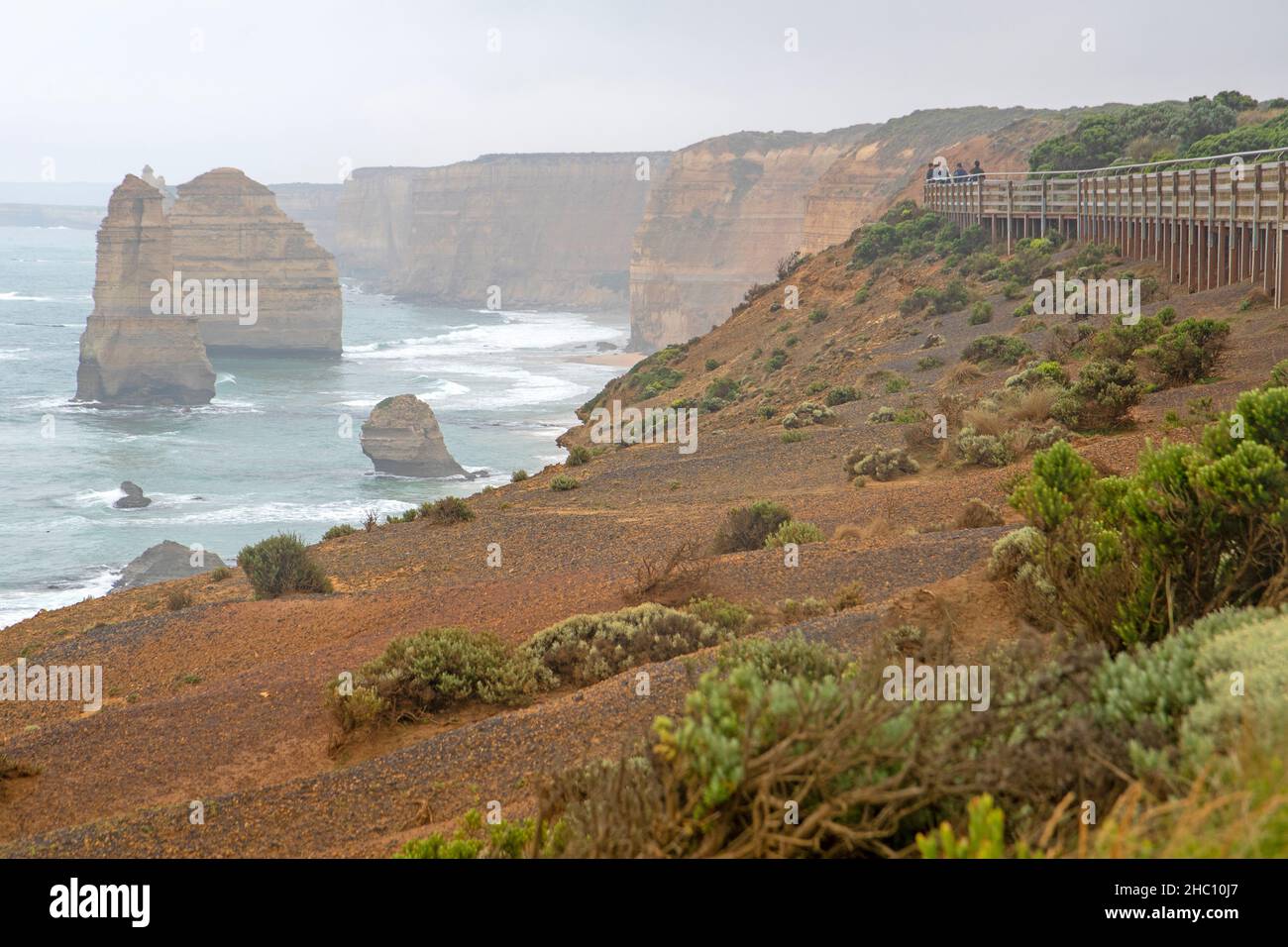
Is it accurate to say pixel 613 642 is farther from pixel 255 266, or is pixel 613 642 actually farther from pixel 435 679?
pixel 255 266

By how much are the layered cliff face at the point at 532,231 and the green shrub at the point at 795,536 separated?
146 metres

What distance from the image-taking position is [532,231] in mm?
166500

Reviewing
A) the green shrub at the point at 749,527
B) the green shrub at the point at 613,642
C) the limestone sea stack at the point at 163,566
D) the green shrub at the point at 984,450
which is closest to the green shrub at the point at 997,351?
the green shrub at the point at 984,450

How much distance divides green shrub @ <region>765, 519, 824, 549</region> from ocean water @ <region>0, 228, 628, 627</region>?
22.8 meters

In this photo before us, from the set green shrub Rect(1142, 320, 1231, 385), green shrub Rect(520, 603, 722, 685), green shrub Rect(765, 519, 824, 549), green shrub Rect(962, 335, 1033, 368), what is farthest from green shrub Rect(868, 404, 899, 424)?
green shrub Rect(520, 603, 722, 685)

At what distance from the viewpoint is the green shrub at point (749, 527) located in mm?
15414

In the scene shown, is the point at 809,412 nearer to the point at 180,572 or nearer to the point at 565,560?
the point at 565,560

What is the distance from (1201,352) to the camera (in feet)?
57.6

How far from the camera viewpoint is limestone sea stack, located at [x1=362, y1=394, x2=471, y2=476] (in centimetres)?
4869

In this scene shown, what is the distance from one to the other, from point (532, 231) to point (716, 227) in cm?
5761

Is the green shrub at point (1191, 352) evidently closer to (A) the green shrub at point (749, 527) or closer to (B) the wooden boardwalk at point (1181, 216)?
(B) the wooden boardwalk at point (1181, 216)

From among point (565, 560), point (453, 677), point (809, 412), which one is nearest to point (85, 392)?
point (809, 412)

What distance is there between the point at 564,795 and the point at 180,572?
3014 cm

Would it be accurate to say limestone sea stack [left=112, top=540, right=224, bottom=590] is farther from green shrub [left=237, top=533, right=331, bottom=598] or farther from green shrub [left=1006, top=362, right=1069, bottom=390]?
green shrub [left=1006, top=362, right=1069, bottom=390]
